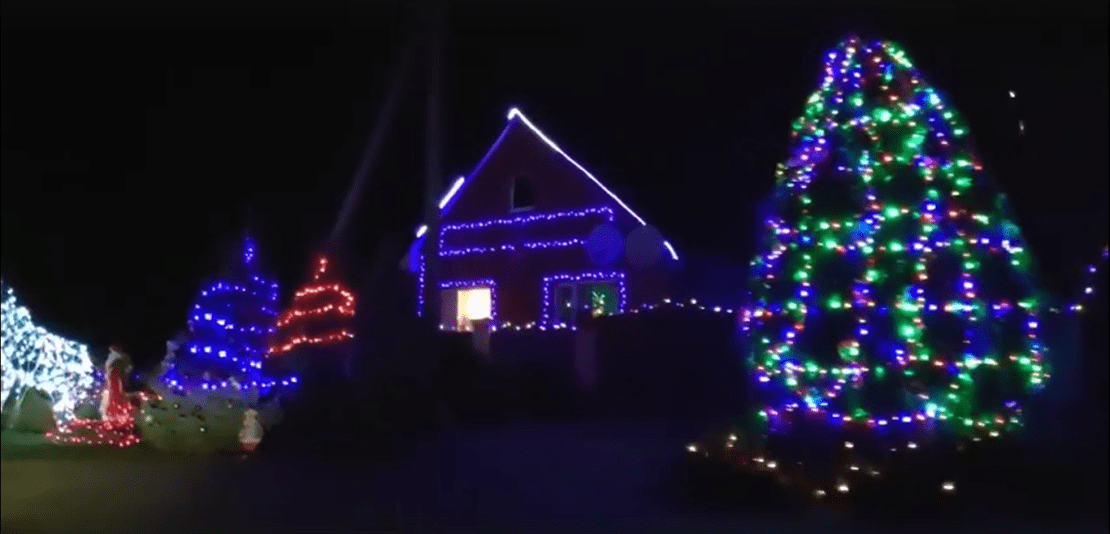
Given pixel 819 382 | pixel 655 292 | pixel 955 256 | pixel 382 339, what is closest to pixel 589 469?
pixel 819 382

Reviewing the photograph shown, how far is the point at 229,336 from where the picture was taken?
16.6 m

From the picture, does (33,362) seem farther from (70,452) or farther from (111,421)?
(70,452)

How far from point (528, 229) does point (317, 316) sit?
4497 mm

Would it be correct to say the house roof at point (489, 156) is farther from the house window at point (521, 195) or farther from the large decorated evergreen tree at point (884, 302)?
the large decorated evergreen tree at point (884, 302)

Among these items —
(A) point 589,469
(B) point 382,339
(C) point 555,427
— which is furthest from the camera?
(B) point 382,339

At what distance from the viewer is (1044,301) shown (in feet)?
36.0

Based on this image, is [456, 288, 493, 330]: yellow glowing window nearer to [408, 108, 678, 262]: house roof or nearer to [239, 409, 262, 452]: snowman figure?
[408, 108, 678, 262]: house roof

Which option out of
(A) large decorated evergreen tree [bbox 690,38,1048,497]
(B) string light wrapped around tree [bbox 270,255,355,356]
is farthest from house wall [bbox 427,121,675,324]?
(A) large decorated evergreen tree [bbox 690,38,1048,497]

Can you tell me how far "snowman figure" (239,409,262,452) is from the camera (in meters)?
14.9

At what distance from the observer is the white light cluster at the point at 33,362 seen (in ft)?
64.1

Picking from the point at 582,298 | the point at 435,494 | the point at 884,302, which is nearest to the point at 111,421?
the point at 582,298

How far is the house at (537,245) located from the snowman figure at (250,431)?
5.42 m

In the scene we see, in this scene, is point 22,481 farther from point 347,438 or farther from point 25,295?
point 25,295

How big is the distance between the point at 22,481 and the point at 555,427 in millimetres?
5989
